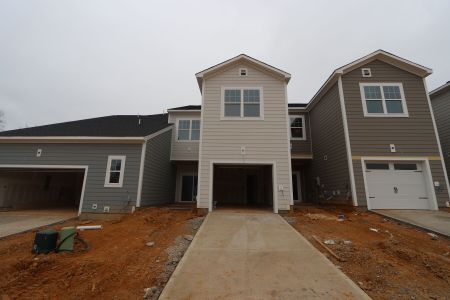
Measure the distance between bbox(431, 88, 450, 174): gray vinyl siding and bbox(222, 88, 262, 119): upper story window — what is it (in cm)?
1099

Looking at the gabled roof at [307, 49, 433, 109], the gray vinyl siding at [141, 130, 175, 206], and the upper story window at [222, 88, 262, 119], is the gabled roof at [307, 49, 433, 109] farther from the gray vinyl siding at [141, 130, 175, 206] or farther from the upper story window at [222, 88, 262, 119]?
the gray vinyl siding at [141, 130, 175, 206]

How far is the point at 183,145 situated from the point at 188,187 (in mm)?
3083

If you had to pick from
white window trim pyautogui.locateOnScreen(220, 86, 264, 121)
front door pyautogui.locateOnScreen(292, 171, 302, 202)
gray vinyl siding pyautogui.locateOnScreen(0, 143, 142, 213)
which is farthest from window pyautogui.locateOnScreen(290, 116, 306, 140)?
gray vinyl siding pyautogui.locateOnScreen(0, 143, 142, 213)

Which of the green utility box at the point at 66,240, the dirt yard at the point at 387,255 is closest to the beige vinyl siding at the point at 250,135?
the dirt yard at the point at 387,255

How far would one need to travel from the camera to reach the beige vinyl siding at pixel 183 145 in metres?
13.7

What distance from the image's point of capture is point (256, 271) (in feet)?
12.2

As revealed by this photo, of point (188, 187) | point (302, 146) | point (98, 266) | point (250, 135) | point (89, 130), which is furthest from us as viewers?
point (188, 187)

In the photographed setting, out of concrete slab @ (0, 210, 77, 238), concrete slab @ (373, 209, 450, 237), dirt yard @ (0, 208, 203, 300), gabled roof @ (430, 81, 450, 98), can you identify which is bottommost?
dirt yard @ (0, 208, 203, 300)

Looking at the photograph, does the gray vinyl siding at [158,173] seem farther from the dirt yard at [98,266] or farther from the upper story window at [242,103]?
the upper story window at [242,103]

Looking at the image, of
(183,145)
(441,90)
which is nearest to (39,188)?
(183,145)

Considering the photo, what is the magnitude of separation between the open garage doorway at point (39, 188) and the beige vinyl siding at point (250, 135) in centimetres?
638

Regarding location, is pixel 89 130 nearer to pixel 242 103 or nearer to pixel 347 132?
pixel 242 103

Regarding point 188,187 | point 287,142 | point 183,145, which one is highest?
point 183,145

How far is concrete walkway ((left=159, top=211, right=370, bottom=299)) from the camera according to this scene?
120 inches
